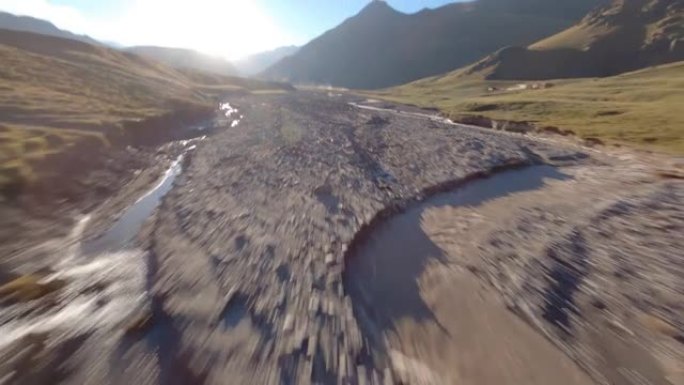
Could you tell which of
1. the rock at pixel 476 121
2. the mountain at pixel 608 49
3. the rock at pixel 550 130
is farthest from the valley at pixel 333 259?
the mountain at pixel 608 49

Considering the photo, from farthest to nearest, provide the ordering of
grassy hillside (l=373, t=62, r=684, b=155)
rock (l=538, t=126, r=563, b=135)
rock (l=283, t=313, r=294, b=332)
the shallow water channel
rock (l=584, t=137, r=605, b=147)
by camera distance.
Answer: rock (l=538, t=126, r=563, b=135) → grassy hillside (l=373, t=62, r=684, b=155) → rock (l=584, t=137, r=605, b=147) → the shallow water channel → rock (l=283, t=313, r=294, b=332)

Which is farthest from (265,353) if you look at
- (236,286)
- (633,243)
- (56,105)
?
(56,105)

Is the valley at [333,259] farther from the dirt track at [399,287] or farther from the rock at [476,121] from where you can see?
the rock at [476,121]

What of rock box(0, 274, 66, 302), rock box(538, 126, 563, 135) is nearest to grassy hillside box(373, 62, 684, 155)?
rock box(538, 126, 563, 135)

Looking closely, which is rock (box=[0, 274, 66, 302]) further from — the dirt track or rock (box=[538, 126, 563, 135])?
rock (box=[538, 126, 563, 135])

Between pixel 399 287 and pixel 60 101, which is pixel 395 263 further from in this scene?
pixel 60 101

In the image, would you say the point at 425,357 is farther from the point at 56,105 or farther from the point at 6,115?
the point at 56,105

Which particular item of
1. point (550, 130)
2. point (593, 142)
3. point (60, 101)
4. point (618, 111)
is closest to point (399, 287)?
point (593, 142)

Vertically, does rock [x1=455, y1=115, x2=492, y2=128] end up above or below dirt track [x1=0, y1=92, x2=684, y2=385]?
below
